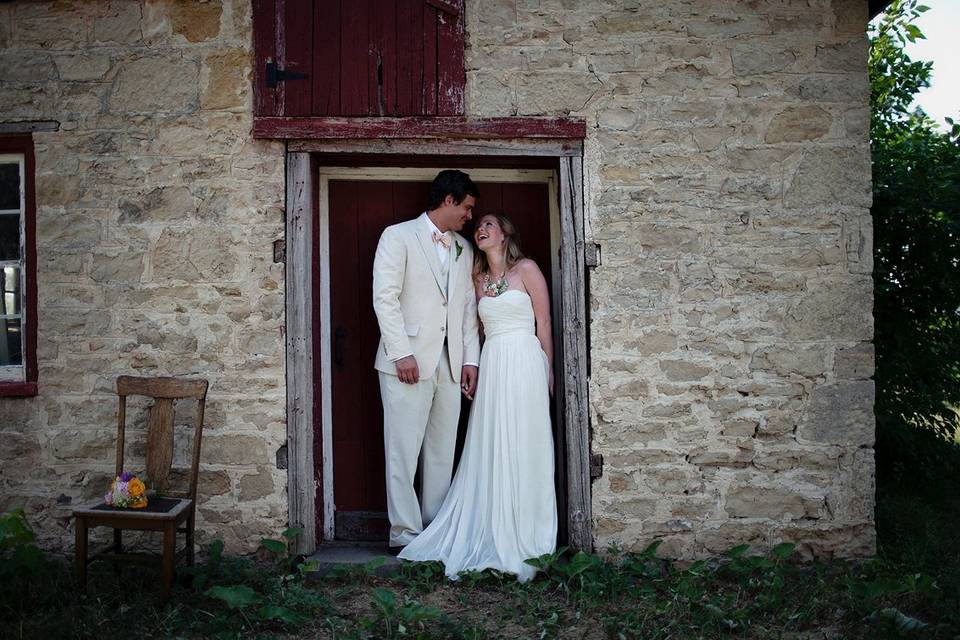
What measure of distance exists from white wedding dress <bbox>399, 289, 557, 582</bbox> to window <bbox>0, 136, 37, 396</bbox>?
2473 millimetres

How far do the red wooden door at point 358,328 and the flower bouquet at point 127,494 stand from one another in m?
1.29

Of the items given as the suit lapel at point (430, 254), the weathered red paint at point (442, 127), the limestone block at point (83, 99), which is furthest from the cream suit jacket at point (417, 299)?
the limestone block at point (83, 99)

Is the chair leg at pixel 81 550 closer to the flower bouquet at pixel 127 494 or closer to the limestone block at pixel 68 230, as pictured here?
the flower bouquet at pixel 127 494

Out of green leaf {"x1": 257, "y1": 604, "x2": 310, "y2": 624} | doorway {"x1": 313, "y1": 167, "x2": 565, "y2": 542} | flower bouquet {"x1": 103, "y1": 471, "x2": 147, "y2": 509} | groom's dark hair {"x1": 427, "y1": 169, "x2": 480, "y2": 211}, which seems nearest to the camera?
green leaf {"x1": 257, "y1": 604, "x2": 310, "y2": 624}

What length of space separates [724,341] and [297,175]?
8.38 ft

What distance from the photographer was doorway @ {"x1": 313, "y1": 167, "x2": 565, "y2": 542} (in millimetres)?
5098

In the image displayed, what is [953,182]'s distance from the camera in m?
5.48

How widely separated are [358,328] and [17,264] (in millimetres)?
1997

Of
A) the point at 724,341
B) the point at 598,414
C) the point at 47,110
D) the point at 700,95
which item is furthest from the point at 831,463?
the point at 47,110

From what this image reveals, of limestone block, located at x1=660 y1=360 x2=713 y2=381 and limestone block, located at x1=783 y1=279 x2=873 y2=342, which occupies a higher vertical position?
limestone block, located at x1=783 y1=279 x2=873 y2=342

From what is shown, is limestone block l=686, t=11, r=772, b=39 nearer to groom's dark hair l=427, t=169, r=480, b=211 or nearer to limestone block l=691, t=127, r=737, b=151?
limestone block l=691, t=127, r=737, b=151

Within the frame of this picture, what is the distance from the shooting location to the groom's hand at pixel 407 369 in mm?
4613

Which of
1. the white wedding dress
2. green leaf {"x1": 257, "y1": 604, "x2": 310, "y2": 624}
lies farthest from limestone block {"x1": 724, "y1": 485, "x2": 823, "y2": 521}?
green leaf {"x1": 257, "y1": 604, "x2": 310, "y2": 624}

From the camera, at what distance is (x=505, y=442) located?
4625mm
